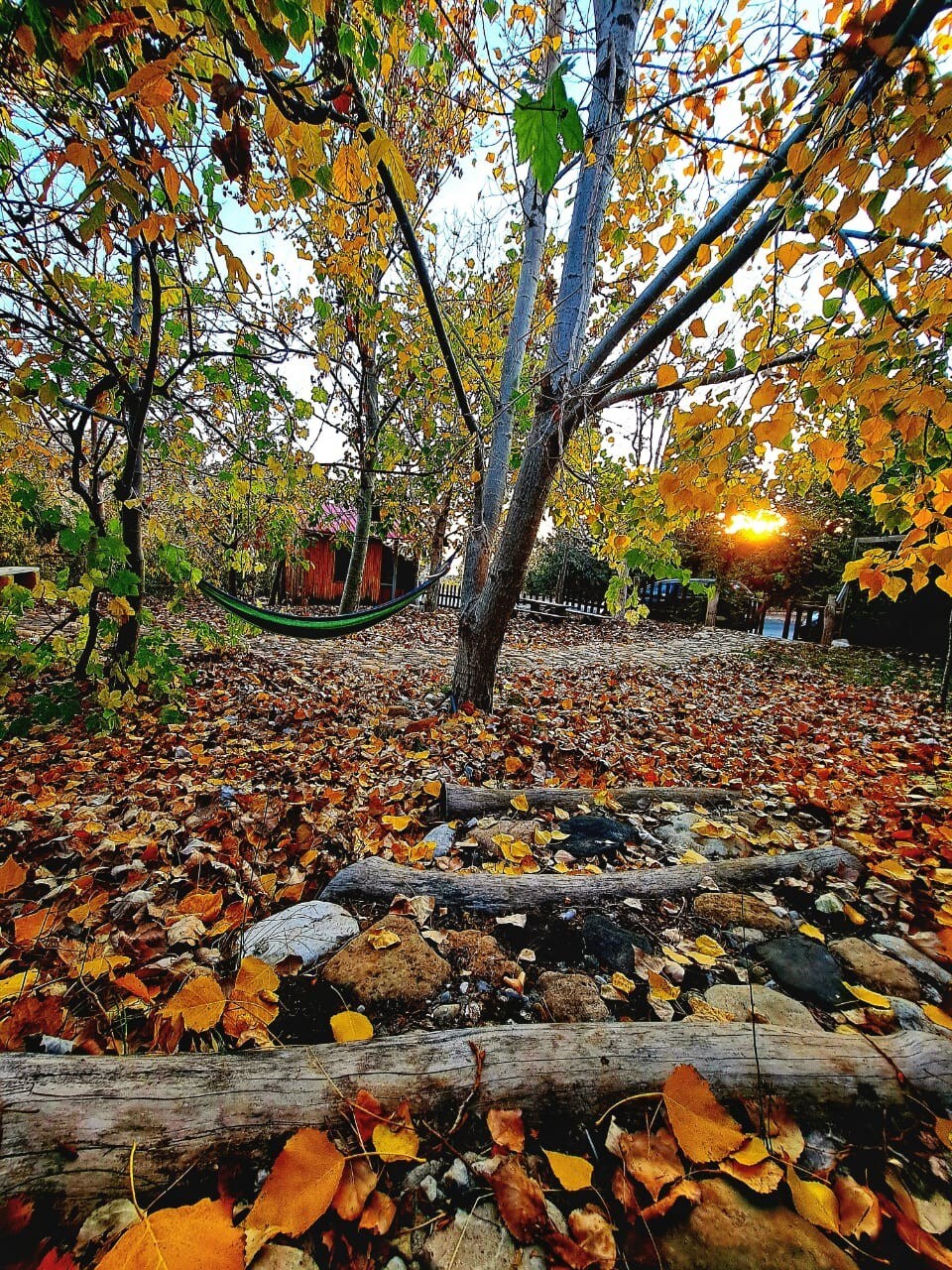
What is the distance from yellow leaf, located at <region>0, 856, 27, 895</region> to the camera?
59.1 inches

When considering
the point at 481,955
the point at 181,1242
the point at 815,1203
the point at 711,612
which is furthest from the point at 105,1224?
the point at 711,612

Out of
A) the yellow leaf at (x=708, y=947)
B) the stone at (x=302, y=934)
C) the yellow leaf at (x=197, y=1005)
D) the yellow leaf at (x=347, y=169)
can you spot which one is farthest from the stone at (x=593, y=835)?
the yellow leaf at (x=347, y=169)

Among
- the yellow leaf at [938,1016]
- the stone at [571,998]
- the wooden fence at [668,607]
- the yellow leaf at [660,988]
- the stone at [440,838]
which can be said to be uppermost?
the wooden fence at [668,607]

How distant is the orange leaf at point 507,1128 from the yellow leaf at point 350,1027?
30 cm

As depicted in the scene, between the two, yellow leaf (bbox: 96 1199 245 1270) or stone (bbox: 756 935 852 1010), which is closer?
yellow leaf (bbox: 96 1199 245 1270)

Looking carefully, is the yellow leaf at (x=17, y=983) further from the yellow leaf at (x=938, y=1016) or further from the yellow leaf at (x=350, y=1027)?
the yellow leaf at (x=938, y=1016)

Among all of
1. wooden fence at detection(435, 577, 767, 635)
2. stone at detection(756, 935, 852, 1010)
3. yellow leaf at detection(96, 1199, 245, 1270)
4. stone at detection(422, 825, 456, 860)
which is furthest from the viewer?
wooden fence at detection(435, 577, 767, 635)

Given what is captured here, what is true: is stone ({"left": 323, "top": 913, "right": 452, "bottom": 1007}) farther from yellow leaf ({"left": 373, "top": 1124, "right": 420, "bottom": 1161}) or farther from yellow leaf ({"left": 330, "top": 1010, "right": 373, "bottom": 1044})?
yellow leaf ({"left": 373, "top": 1124, "right": 420, "bottom": 1161})

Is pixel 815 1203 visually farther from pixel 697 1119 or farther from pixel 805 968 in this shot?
pixel 805 968

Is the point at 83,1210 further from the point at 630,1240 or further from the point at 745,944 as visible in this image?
the point at 745,944

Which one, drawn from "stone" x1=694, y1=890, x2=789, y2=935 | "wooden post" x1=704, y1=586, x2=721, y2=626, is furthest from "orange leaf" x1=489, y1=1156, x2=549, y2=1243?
"wooden post" x1=704, y1=586, x2=721, y2=626

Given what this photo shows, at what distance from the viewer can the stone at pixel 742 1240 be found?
2.30 feet

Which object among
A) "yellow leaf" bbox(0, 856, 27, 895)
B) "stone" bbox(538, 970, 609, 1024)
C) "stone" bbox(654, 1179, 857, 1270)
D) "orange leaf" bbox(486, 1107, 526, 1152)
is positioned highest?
"stone" bbox(654, 1179, 857, 1270)

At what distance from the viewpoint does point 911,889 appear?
1637mm
